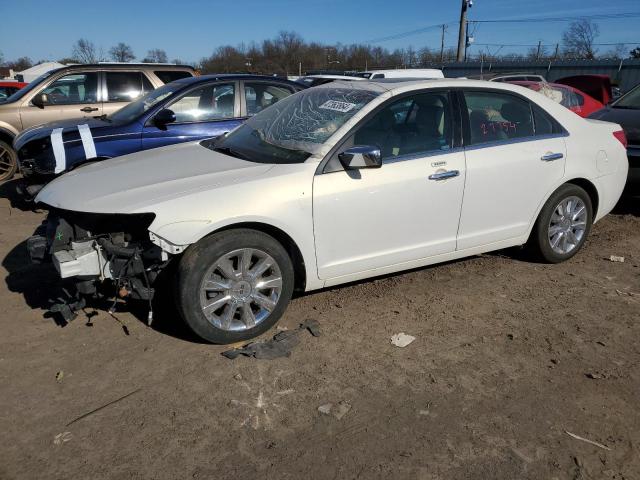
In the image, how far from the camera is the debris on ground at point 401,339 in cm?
372

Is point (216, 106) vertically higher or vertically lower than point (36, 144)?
higher

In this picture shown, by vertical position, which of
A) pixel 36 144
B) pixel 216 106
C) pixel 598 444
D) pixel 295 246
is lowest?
pixel 598 444

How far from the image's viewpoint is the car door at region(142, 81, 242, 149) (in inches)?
258

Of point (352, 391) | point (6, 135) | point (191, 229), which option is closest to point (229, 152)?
point (191, 229)

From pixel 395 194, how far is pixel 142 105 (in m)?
4.24

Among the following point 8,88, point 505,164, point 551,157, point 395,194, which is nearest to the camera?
point 395,194

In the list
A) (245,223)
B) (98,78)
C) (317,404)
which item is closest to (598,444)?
(317,404)

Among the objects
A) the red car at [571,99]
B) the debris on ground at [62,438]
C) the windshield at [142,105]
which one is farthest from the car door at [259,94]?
the red car at [571,99]

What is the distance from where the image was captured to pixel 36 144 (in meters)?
6.64

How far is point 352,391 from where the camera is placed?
3174mm

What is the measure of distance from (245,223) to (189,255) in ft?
1.38

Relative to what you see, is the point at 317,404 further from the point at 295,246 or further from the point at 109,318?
the point at 109,318

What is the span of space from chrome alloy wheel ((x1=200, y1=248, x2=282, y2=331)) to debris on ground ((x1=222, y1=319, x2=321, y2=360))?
15cm

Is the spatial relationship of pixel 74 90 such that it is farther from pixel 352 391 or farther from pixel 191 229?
pixel 352 391
